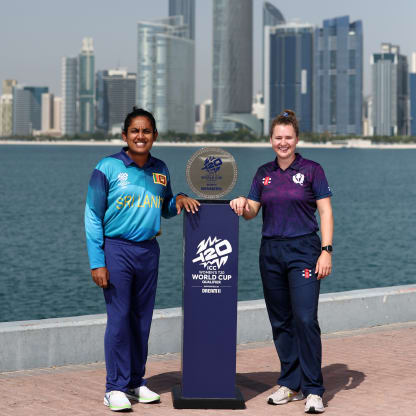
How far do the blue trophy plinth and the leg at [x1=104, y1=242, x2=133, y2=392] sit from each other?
40cm

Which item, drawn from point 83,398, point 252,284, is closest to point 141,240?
point 83,398

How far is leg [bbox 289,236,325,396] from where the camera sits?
6.15 meters

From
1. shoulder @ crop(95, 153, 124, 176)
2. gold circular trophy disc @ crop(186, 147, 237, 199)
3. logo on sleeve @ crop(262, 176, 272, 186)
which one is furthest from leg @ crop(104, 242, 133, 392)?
logo on sleeve @ crop(262, 176, 272, 186)

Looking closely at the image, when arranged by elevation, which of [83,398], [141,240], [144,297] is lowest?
[83,398]

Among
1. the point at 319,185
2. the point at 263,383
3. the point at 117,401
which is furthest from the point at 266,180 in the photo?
the point at 117,401

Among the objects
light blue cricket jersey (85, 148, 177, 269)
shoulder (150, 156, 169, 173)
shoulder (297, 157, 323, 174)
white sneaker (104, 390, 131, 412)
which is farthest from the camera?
shoulder (150, 156, 169, 173)

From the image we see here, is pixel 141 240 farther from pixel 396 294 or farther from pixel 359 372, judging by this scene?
pixel 396 294

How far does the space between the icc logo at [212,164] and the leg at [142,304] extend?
634mm

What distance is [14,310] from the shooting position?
71.4ft

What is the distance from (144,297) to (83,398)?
32.7 inches

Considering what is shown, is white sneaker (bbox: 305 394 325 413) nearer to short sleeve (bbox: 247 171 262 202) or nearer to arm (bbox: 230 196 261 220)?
arm (bbox: 230 196 261 220)

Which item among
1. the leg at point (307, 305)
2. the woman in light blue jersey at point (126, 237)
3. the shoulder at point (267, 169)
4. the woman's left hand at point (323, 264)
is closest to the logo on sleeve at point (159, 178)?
the woman in light blue jersey at point (126, 237)

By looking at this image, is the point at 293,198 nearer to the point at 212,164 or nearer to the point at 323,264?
the point at 323,264

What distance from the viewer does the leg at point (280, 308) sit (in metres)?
6.25
